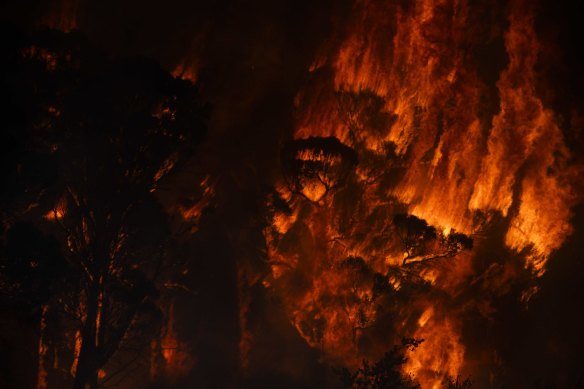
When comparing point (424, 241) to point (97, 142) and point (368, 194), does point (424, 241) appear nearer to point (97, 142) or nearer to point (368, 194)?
point (368, 194)

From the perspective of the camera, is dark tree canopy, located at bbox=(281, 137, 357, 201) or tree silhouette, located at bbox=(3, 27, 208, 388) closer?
tree silhouette, located at bbox=(3, 27, 208, 388)

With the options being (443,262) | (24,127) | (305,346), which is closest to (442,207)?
(443,262)

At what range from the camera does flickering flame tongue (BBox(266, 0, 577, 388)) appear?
20375mm

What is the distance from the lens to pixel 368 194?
69.5ft

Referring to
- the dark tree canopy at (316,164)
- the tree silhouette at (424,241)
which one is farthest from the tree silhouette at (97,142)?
the tree silhouette at (424,241)

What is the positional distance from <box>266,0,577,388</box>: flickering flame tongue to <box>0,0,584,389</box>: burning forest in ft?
0.20

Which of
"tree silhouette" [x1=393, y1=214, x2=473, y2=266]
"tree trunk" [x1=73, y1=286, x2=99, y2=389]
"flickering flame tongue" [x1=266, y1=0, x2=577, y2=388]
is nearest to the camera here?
"tree trunk" [x1=73, y1=286, x2=99, y2=389]

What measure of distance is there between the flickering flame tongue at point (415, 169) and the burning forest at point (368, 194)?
6cm

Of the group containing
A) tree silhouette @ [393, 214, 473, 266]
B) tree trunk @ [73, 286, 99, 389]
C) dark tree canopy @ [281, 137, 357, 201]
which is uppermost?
dark tree canopy @ [281, 137, 357, 201]

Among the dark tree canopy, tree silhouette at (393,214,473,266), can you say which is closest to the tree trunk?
the dark tree canopy

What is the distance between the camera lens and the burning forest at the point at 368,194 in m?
19.5

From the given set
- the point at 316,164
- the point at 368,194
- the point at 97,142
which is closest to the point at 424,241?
the point at 368,194

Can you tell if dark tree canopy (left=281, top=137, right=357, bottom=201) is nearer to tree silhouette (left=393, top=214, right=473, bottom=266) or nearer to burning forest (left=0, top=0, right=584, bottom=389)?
burning forest (left=0, top=0, right=584, bottom=389)

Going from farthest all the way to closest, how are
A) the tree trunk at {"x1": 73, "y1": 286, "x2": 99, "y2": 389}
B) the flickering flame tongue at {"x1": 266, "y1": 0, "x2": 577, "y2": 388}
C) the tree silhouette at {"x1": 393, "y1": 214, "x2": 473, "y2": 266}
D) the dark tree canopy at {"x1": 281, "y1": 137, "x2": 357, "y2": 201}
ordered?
the flickering flame tongue at {"x1": 266, "y1": 0, "x2": 577, "y2": 388} → the tree silhouette at {"x1": 393, "y1": 214, "x2": 473, "y2": 266} → the dark tree canopy at {"x1": 281, "y1": 137, "x2": 357, "y2": 201} → the tree trunk at {"x1": 73, "y1": 286, "x2": 99, "y2": 389}
